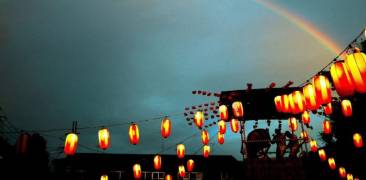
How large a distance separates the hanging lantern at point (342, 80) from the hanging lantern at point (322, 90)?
111 centimetres

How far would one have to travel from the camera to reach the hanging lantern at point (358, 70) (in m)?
6.47

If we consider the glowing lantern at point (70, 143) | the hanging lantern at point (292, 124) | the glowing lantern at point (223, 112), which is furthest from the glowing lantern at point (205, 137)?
the glowing lantern at point (70, 143)

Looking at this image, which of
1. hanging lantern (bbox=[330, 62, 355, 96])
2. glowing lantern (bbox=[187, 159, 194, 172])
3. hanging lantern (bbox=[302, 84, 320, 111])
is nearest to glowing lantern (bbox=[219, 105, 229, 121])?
hanging lantern (bbox=[302, 84, 320, 111])

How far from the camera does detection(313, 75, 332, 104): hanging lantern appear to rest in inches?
323

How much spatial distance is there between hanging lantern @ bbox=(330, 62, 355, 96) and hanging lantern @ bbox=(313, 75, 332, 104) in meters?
1.11

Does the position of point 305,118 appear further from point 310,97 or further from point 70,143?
point 70,143

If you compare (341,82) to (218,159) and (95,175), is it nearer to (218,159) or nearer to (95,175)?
(218,159)

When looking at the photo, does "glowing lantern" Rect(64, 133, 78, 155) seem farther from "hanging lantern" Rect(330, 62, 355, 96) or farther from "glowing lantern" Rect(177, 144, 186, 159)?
"hanging lantern" Rect(330, 62, 355, 96)

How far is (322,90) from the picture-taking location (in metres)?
8.26

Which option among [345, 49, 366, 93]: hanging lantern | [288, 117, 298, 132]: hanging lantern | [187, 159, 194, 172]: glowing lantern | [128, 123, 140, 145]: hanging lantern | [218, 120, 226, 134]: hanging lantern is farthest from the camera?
[187, 159, 194, 172]: glowing lantern

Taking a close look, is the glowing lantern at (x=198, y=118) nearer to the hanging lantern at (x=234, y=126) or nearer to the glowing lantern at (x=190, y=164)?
the hanging lantern at (x=234, y=126)

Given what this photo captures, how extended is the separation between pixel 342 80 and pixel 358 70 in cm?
51

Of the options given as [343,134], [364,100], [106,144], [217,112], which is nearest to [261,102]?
[217,112]

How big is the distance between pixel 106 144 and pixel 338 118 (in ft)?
64.8
